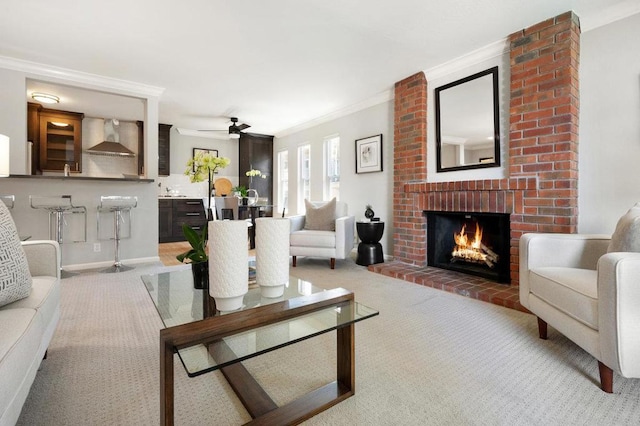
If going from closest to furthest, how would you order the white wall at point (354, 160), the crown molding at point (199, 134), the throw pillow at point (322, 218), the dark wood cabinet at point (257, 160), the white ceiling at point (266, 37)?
the white ceiling at point (266, 37) < the throw pillow at point (322, 218) < the white wall at point (354, 160) < the crown molding at point (199, 134) < the dark wood cabinet at point (257, 160)

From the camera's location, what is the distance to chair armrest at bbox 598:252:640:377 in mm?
1176

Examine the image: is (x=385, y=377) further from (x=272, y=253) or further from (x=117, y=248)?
(x=117, y=248)

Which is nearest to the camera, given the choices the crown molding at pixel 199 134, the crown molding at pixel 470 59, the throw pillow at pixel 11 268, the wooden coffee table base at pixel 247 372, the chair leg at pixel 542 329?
the wooden coffee table base at pixel 247 372

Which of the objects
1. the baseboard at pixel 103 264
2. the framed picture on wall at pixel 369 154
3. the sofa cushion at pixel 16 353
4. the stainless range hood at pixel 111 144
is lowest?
the baseboard at pixel 103 264

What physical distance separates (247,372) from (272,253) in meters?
A: 0.62

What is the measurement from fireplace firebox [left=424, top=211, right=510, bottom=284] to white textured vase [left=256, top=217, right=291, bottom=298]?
7.94 feet

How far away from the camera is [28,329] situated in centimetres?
96

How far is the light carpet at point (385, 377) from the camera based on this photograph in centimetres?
117

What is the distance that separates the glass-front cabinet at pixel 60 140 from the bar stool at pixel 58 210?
2.36 meters

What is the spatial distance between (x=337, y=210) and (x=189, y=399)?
302 centimetres

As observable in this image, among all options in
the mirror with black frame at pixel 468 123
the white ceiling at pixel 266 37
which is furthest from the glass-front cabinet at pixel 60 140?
the mirror with black frame at pixel 468 123

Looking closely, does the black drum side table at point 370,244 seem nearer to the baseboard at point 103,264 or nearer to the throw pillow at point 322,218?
the throw pillow at point 322,218

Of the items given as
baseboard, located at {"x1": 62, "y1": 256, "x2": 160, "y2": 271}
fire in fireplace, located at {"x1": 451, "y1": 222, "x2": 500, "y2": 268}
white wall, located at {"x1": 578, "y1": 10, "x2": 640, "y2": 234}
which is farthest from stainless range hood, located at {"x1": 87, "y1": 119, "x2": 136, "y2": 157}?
white wall, located at {"x1": 578, "y1": 10, "x2": 640, "y2": 234}

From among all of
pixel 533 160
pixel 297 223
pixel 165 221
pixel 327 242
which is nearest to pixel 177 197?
pixel 165 221
